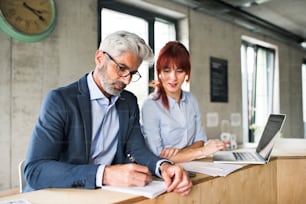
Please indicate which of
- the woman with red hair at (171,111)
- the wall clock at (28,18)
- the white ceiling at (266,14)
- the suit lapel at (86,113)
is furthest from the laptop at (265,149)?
the white ceiling at (266,14)

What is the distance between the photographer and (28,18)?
1.33 metres

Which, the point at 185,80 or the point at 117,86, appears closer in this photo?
the point at 117,86

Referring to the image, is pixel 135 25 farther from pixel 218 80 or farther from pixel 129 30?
pixel 218 80

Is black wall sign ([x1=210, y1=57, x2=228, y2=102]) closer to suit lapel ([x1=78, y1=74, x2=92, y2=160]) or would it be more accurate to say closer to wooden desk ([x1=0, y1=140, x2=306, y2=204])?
wooden desk ([x1=0, y1=140, x2=306, y2=204])

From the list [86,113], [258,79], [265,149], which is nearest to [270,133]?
[265,149]

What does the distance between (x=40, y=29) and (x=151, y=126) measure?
0.70 m

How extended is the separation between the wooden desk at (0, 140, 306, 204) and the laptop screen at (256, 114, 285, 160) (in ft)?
0.14

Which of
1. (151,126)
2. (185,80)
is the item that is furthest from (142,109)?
(185,80)

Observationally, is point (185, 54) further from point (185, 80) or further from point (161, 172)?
point (161, 172)

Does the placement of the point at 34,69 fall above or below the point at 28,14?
below

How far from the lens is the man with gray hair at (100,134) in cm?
60

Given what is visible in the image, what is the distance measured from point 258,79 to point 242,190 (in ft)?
6.19

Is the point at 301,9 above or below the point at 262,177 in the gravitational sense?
above

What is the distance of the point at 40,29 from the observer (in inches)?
51.8
